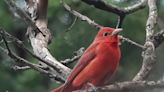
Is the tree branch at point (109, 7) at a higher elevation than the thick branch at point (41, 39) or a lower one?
higher

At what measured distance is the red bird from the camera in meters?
4.76

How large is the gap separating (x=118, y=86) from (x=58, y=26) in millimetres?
5645

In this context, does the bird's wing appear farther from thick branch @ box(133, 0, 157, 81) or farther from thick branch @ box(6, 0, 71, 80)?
thick branch @ box(133, 0, 157, 81)

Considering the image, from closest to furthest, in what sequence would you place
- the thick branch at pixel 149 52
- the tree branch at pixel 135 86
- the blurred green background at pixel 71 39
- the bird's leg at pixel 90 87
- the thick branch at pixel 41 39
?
the tree branch at pixel 135 86, the thick branch at pixel 149 52, the bird's leg at pixel 90 87, the thick branch at pixel 41 39, the blurred green background at pixel 71 39

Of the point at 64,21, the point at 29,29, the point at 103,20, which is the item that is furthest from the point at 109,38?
the point at 64,21

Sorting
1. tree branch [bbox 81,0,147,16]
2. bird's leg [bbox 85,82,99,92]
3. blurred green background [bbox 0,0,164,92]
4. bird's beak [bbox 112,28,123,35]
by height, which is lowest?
blurred green background [bbox 0,0,164,92]

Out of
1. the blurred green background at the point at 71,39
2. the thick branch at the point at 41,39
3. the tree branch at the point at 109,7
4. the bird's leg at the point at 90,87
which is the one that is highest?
the tree branch at the point at 109,7

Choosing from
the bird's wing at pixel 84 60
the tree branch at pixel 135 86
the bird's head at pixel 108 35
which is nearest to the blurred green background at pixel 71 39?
the bird's head at pixel 108 35

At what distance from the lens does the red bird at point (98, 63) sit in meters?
4.76

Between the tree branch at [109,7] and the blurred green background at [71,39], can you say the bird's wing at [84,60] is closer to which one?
the tree branch at [109,7]

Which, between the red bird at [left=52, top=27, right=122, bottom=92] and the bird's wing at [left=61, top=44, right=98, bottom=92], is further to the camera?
the bird's wing at [left=61, top=44, right=98, bottom=92]

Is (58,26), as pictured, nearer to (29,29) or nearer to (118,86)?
(29,29)

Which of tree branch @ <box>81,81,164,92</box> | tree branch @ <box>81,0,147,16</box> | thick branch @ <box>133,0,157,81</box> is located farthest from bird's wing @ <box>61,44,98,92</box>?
tree branch @ <box>81,81,164,92</box>

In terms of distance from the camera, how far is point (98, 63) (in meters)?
4.82
